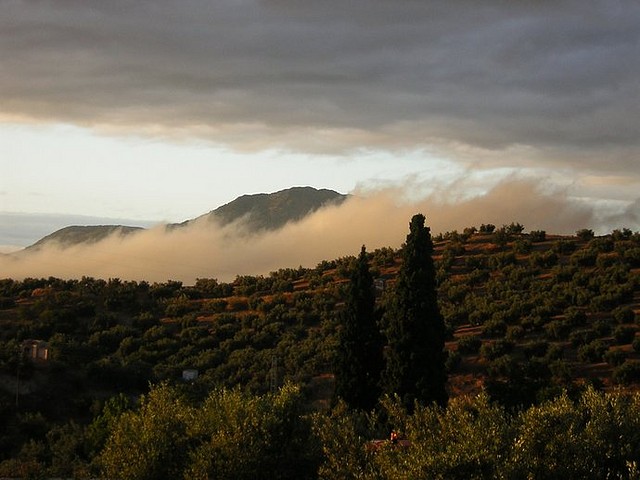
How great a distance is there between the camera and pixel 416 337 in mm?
48312

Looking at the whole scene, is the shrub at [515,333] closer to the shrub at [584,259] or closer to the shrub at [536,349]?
the shrub at [536,349]

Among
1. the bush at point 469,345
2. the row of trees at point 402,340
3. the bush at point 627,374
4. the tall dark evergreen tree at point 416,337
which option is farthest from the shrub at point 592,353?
the tall dark evergreen tree at point 416,337

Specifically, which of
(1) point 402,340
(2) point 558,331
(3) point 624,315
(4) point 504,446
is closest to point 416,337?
(1) point 402,340

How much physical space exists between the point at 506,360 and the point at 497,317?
10.5 metres

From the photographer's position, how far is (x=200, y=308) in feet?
299

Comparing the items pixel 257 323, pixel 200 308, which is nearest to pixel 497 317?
pixel 257 323

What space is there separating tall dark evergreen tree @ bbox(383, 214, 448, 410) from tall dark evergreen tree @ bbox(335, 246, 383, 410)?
70.1 inches

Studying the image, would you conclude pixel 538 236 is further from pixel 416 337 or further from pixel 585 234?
Result: pixel 416 337

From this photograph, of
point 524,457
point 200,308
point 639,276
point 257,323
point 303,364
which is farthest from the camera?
point 200,308

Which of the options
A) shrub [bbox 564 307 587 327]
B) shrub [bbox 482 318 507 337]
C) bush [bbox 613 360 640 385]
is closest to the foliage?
bush [bbox 613 360 640 385]

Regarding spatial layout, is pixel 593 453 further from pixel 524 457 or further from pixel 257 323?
pixel 257 323

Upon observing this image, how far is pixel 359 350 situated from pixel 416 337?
3988mm

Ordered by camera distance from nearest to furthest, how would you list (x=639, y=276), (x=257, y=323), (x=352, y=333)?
(x=352, y=333)
(x=639, y=276)
(x=257, y=323)

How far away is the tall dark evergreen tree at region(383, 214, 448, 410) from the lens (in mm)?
47812
